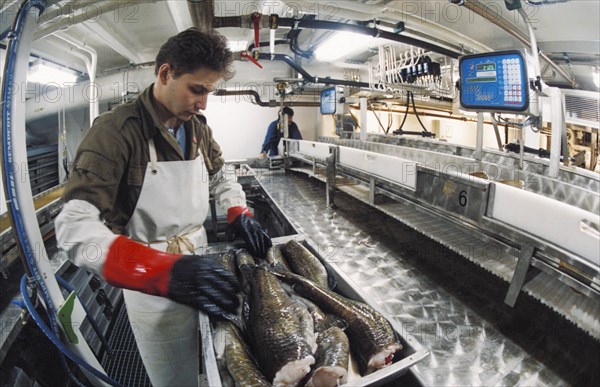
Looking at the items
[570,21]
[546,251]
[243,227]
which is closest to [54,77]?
[243,227]

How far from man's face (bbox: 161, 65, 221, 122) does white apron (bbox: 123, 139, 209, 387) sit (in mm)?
207

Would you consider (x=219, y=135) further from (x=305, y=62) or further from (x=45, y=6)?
(x=45, y=6)

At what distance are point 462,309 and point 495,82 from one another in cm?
117

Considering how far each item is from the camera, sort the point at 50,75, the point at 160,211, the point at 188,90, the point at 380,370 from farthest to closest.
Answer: the point at 50,75 < the point at 160,211 < the point at 188,90 < the point at 380,370

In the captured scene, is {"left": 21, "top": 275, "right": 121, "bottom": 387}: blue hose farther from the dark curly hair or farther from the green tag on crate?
the dark curly hair

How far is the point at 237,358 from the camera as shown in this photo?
0.94m

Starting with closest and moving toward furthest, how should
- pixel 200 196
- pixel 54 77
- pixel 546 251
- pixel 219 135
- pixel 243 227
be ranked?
pixel 546 251 < pixel 200 196 < pixel 243 227 < pixel 54 77 < pixel 219 135

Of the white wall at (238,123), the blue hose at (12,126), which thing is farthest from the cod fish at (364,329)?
the white wall at (238,123)

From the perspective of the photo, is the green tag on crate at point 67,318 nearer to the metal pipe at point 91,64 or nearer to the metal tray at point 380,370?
the metal tray at point 380,370

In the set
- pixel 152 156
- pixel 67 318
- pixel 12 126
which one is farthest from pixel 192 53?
pixel 67 318

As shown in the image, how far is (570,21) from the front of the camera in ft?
10.2

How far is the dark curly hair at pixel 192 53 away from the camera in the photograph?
1.29m

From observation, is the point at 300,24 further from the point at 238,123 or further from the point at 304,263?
the point at 238,123

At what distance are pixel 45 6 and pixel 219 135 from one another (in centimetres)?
697
